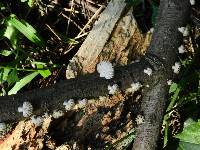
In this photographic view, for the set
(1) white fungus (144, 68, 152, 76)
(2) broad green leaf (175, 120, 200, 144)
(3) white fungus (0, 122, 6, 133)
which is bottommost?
Answer: (2) broad green leaf (175, 120, 200, 144)

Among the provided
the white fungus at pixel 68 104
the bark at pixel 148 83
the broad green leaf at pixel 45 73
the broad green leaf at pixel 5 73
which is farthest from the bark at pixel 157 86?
the broad green leaf at pixel 5 73

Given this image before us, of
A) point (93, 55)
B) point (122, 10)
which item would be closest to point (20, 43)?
point (93, 55)

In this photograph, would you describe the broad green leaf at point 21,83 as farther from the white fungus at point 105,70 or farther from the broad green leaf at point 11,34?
the white fungus at point 105,70

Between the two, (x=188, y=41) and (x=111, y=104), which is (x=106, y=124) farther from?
(x=188, y=41)

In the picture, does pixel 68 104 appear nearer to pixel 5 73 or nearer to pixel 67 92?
pixel 67 92

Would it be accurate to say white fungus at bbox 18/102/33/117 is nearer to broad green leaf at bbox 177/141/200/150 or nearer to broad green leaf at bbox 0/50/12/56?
broad green leaf at bbox 177/141/200/150

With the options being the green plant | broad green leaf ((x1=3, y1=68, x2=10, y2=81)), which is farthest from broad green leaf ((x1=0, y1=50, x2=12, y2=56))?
broad green leaf ((x1=3, y1=68, x2=10, y2=81))
